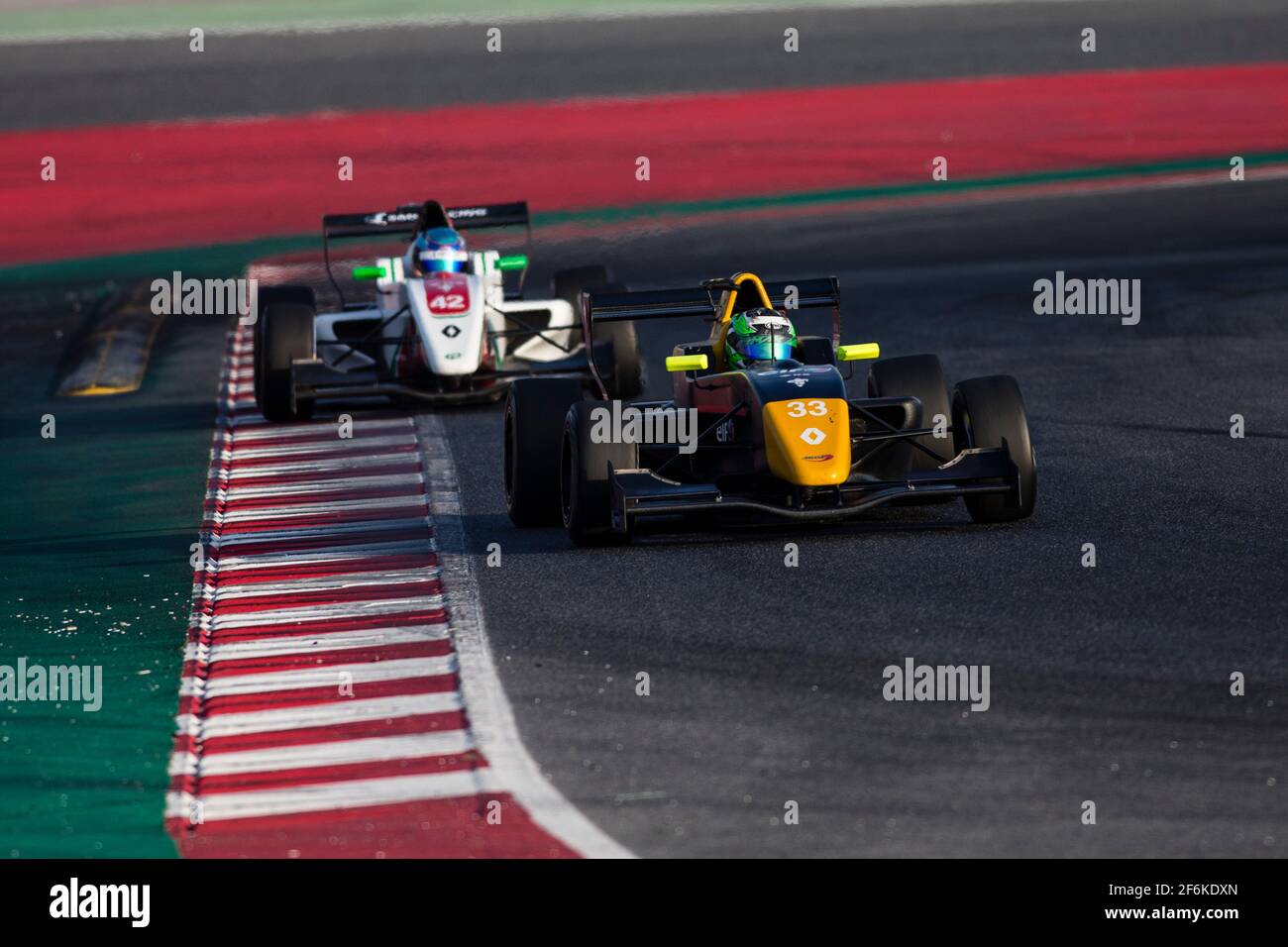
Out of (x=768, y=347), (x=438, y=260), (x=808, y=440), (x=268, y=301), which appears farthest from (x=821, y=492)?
(x=268, y=301)

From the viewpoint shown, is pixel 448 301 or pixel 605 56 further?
pixel 605 56

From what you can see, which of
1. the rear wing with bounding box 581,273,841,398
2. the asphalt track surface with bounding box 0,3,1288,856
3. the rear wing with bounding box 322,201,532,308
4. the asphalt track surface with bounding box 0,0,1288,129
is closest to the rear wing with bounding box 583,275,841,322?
the rear wing with bounding box 581,273,841,398

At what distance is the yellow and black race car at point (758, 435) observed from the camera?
36.5 feet

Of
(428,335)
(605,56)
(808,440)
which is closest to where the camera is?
(808,440)

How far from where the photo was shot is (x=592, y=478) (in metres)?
11.4

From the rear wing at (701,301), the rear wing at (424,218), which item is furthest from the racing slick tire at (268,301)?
the rear wing at (701,301)

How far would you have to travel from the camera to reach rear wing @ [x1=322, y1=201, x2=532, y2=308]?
17.6m

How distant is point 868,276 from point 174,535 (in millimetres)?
12750

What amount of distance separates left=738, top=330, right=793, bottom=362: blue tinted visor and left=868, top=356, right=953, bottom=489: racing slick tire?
0.62 metres

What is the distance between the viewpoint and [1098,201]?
3042 centimetres

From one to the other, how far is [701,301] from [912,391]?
1.24 metres

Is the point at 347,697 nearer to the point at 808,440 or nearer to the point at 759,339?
the point at 808,440
